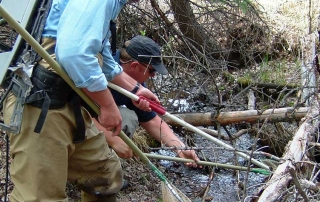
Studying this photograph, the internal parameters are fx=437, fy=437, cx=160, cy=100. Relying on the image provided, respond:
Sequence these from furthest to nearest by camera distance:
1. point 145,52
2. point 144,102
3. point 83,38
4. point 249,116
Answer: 1. point 249,116
2. point 145,52
3. point 144,102
4. point 83,38

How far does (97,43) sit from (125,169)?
6.80 feet

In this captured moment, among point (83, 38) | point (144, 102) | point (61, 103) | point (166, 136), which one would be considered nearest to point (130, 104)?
point (166, 136)

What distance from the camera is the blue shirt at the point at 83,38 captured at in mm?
2033

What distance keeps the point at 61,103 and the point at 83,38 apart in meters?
0.49

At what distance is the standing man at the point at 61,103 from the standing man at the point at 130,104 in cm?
42

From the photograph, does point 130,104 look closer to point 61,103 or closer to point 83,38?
point 61,103

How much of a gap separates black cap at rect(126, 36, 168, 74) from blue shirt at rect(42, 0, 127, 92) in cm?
95

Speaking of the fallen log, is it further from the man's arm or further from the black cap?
the black cap

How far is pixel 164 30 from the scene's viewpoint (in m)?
5.02

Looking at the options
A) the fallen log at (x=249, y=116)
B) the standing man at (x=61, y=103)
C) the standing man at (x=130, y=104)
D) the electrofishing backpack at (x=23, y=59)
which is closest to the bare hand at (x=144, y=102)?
the standing man at (x=61, y=103)

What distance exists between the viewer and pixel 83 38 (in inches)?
80.3

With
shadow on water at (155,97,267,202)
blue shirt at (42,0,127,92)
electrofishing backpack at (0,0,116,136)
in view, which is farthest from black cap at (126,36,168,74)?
shadow on water at (155,97,267,202)

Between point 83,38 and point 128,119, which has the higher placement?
point 83,38

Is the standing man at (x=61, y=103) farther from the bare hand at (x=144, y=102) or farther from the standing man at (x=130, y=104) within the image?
the standing man at (x=130, y=104)
